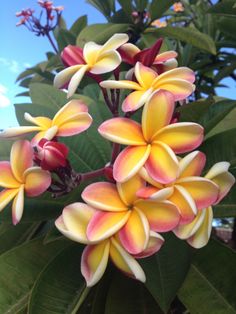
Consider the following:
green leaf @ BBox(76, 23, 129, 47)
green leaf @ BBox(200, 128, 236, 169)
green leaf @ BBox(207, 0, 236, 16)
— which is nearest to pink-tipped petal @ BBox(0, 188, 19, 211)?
green leaf @ BBox(200, 128, 236, 169)

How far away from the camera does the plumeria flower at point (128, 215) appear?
1.65 ft

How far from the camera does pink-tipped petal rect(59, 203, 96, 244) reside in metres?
0.52

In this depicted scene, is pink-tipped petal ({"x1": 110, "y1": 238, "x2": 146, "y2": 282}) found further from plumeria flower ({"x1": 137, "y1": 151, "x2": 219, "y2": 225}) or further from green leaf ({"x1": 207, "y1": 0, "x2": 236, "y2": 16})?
green leaf ({"x1": 207, "y1": 0, "x2": 236, "y2": 16})

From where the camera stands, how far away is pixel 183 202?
0.53 meters

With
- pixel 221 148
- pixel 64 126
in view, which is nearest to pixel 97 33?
pixel 221 148

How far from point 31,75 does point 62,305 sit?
169 cm

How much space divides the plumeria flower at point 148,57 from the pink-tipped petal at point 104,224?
0.85ft

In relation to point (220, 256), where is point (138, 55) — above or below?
above

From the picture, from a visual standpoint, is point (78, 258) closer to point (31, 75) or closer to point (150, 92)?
point (150, 92)

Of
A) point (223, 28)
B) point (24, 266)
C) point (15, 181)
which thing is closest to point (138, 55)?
point (15, 181)

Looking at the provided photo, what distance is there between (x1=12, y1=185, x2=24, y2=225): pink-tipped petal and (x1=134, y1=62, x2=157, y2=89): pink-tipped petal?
0.21 meters

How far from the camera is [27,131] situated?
0.62 meters

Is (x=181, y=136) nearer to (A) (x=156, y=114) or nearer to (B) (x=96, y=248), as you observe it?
(A) (x=156, y=114)

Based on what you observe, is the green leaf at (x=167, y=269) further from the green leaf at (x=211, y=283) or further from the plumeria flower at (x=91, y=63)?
the plumeria flower at (x=91, y=63)
